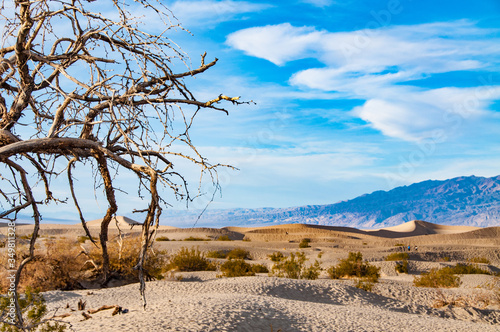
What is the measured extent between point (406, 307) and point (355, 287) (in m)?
1.86

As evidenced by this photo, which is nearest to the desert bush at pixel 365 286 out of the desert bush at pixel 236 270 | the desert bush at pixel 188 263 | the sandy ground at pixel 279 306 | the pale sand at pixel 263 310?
the sandy ground at pixel 279 306

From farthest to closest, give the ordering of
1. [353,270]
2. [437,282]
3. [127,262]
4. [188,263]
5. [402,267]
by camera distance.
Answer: [402,267] → [353,270] → [188,263] → [437,282] → [127,262]

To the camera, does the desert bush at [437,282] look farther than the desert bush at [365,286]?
Yes

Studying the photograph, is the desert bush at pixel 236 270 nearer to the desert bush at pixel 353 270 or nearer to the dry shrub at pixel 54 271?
the desert bush at pixel 353 270

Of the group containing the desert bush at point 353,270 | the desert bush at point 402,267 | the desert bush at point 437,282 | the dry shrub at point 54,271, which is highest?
the dry shrub at point 54,271

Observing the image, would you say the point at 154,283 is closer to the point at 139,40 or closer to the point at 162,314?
the point at 162,314

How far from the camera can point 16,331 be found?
5461mm

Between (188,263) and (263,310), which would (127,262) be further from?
(263,310)

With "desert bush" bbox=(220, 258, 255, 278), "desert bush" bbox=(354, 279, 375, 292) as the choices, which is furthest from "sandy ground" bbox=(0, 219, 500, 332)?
"desert bush" bbox=(220, 258, 255, 278)

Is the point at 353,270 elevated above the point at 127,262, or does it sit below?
below

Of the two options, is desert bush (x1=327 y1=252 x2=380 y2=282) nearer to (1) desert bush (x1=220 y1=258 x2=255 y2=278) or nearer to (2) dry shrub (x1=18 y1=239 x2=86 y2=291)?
(1) desert bush (x1=220 y1=258 x2=255 y2=278)

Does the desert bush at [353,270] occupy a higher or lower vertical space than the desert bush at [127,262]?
lower

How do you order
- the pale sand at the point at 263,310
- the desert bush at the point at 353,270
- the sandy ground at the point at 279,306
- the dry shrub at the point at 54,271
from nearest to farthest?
the pale sand at the point at 263,310, the sandy ground at the point at 279,306, the dry shrub at the point at 54,271, the desert bush at the point at 353,270

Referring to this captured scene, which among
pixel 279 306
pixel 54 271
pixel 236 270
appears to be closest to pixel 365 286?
pixel 236 270
